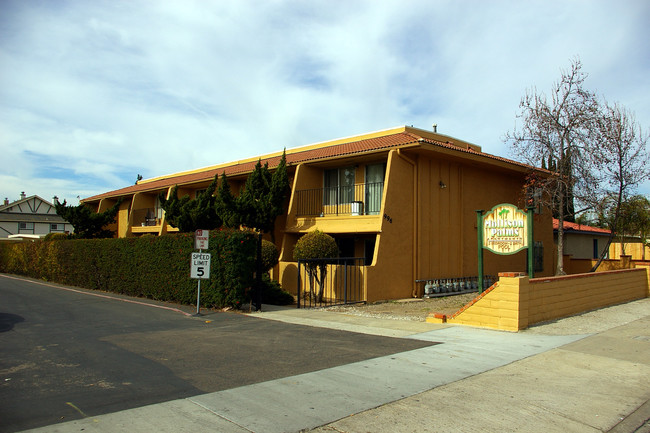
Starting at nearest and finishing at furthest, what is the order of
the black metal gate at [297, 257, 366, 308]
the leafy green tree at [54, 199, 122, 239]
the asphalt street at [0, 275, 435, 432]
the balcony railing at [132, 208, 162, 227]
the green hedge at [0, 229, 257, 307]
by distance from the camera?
the asphalt street at [0, 275, 435, 432] < the green hedge at [0, 229, 257, 307] < the black metal gate at [297, 257, 366, 308] < the leafy green tree at [54, 199, 122, 239] < the balcony railing at [132, 208, 162, 227]

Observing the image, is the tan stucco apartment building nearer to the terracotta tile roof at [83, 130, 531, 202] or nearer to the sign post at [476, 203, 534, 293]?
the terracotta tile roof at [83, 130, 531, 202]

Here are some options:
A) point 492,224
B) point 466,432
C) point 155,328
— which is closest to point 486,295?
point 492,224

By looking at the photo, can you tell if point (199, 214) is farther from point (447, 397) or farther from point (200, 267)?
point (447, 397)

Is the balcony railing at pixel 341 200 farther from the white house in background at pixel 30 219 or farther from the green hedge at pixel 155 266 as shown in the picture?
the white house in background at pixel 30 219

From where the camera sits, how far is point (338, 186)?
66.1ft

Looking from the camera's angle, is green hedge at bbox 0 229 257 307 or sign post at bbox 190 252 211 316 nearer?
sign post at bbox 190 252 211 316

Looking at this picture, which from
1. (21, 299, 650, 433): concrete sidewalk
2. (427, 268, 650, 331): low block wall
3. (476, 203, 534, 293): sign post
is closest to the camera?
(21, 299, 650, 433): concrete sidewalk

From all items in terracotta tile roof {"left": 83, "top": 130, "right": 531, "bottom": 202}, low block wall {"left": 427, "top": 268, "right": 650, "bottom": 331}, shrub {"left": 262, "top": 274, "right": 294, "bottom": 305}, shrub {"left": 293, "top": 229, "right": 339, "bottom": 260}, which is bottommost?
shrub {"left": 262, "top": 274, "right": 294, "bottom": 305}

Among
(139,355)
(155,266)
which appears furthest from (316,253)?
(139,355)

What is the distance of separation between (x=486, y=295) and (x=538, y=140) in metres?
11.9

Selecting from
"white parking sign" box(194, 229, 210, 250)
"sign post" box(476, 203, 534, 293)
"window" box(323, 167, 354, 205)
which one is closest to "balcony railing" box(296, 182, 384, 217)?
"window" box(323, 167, 354, 205)

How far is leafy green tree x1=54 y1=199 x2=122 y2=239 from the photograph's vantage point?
29047mm

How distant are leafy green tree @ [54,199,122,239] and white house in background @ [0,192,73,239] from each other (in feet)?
100

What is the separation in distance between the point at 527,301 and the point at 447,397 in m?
5.94
